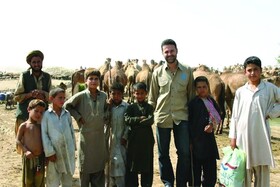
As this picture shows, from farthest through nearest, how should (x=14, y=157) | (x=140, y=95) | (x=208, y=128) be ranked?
(x=14, y=157), (x=140, y=95), (x=208, y=128)

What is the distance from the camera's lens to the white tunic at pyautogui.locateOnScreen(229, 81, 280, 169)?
462 centimetres

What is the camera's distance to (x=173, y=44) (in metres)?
5.27

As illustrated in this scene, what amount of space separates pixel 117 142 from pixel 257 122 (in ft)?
6.40

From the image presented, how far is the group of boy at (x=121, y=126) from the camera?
15.7 feet

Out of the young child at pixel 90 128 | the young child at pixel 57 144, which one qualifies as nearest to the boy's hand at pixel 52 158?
the young child at pixel 57 144

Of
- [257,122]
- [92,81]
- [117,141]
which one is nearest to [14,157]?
[117,141]

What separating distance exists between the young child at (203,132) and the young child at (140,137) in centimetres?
60

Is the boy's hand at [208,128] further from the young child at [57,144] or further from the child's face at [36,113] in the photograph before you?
the child's face at [36,113]

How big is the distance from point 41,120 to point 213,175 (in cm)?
250

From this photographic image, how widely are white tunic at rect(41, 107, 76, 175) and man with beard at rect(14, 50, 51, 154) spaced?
0.71 m

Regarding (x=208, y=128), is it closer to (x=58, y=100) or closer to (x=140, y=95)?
(x=140, y=95)

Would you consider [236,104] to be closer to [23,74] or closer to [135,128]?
[135,128]

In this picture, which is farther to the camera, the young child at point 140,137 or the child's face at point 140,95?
the child's face at point 140,95

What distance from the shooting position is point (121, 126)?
5.37 metres
